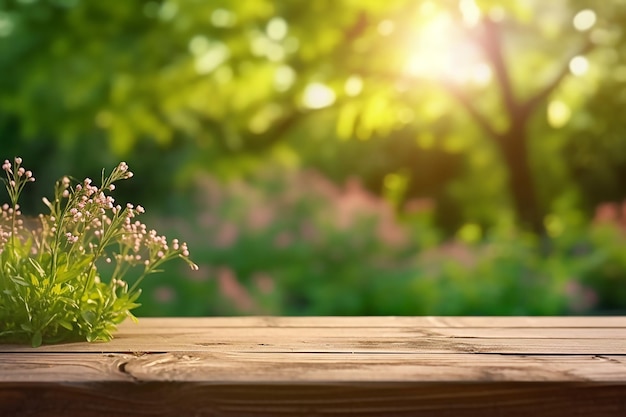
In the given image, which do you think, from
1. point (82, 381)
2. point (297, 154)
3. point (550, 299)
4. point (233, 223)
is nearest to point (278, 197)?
point (233, 223)

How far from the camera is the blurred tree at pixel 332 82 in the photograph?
6285mm

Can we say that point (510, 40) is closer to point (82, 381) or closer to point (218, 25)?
point (218, 25)

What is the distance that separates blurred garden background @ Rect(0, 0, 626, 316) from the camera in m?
5.46

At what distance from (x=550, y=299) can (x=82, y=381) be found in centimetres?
431

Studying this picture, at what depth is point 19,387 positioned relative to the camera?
1206 mm

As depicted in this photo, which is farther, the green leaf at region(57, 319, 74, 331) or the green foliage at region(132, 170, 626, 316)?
the green foliage at region(132, 170, 626, 316)

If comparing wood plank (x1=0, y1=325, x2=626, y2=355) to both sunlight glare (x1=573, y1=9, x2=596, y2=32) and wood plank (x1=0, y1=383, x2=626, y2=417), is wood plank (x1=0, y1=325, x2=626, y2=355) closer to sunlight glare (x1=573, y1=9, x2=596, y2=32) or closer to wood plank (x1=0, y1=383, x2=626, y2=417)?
wood plank (x1=0, y1=383, x2=626, y2=417)

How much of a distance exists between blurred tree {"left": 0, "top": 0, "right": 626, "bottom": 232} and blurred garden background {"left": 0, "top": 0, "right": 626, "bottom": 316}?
0.9 inches

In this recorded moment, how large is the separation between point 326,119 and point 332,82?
3.00 meters

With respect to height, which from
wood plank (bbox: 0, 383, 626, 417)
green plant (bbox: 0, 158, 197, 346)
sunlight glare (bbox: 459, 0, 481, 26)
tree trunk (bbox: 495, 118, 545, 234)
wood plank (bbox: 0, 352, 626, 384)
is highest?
sunlight glare (bbox: 459, 0, 481, 26)

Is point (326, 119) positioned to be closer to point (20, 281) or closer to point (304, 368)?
point (20, 281)

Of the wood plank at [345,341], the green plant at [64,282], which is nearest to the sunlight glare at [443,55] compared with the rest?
the wood plank at [345,341]

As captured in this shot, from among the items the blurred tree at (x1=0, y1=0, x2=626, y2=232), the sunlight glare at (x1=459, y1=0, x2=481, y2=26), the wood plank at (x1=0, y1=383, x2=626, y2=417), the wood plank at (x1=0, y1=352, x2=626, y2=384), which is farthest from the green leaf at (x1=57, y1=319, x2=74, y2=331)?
the sunlight glare at (x1=459, y1=0, x2=481, y2=26)

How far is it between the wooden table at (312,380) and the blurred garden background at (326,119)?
365 cm
